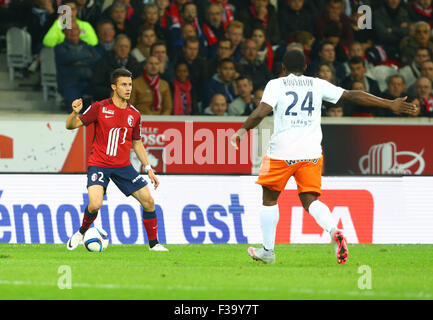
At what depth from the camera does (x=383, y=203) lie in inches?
549

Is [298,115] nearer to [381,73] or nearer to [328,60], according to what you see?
[328,60]

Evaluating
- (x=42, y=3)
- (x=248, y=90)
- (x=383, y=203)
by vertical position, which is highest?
(x=42, y=3)

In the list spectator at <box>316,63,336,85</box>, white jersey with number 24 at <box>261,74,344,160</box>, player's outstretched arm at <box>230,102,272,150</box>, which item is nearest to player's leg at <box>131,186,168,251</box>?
white jersey with number 24 at <box>261,74,344,160</box>

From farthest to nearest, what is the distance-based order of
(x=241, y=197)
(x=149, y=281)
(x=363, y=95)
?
(x=241, y=197), (x=363, y=95), (x=149, y=281)

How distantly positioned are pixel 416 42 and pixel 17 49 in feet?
24.2

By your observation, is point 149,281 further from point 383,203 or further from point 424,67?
point 424,67

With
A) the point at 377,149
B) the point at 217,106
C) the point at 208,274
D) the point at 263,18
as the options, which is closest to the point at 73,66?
the point at 217,106

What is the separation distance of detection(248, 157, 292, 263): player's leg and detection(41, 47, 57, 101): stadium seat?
773cm

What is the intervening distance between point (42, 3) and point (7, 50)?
1036 mm

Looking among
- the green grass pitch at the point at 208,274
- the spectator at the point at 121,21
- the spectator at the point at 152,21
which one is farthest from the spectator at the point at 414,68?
the green grass pitch at the point at 208,274

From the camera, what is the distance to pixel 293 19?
19.3m

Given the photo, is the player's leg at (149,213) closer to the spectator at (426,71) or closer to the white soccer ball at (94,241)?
the white soccer ball at (94,241)
